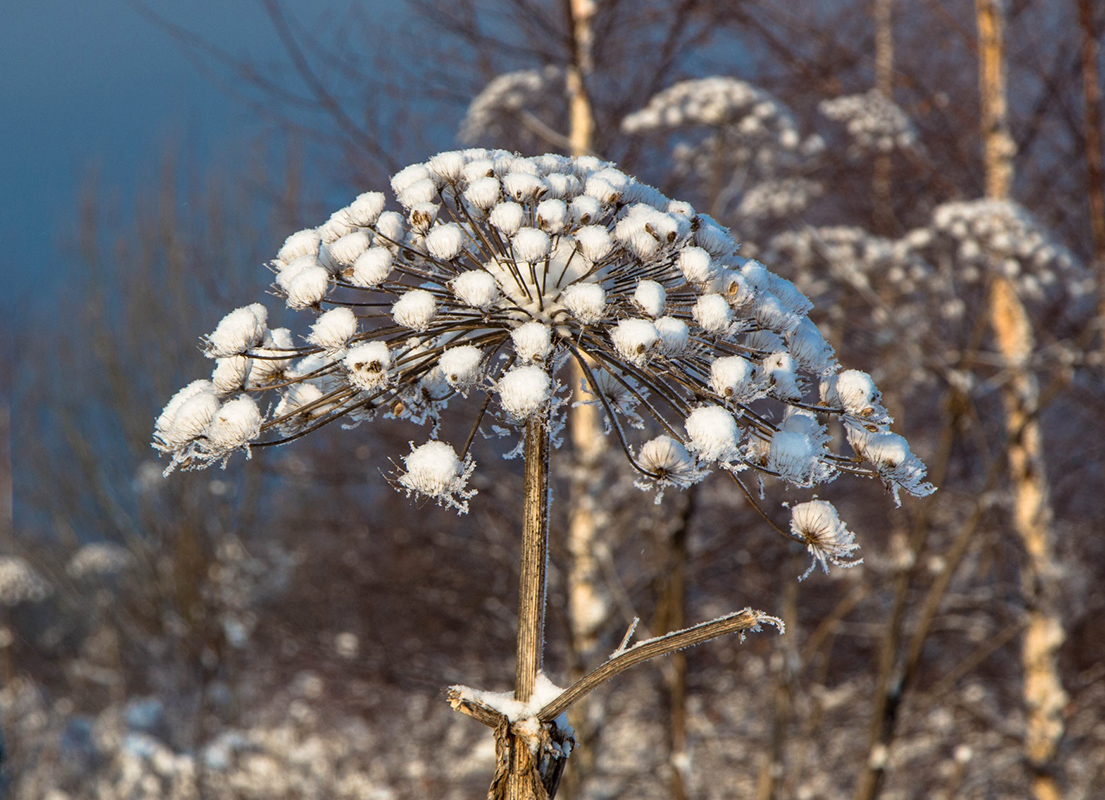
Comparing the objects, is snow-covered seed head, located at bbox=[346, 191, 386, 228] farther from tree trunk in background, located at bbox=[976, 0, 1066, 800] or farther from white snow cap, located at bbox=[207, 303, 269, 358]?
tree trunk in background, located at bbox=[976, 0, 1066, 800]

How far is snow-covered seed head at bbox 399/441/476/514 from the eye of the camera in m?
1.57

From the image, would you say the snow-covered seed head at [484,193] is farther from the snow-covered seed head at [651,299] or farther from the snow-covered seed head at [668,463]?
the snow-covered seed head at [668,463]

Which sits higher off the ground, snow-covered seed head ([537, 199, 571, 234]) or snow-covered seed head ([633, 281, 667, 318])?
snow-covered seed head ([537, 199, 571, 234])

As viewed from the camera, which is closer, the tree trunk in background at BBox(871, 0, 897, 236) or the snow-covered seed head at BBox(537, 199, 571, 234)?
the snow-covered seed head at BBox(537, 199, 571, 234)

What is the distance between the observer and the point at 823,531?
161 cm

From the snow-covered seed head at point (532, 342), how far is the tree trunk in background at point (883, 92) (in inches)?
222

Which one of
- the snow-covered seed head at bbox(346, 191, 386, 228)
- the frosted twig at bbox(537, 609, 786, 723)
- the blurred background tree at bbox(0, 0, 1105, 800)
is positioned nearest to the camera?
the frosted twig at bbox(537, 609, 786, 723)

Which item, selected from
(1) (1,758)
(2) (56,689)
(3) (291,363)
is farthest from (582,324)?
(2) (56,689)

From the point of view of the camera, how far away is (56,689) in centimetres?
1766

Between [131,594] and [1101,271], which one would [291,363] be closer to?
[1101,271]

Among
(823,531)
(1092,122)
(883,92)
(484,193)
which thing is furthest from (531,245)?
(883,92)

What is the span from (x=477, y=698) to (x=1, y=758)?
9.67 ft

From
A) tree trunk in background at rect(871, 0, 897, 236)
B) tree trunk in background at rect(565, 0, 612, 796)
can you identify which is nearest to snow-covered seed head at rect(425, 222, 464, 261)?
tree trunk in background at rect(565, 0, 612, 796)

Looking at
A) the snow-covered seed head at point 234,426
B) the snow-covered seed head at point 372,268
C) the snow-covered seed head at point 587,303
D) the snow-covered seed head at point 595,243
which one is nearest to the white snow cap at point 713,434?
the snow-covered seed head at point 587,303
